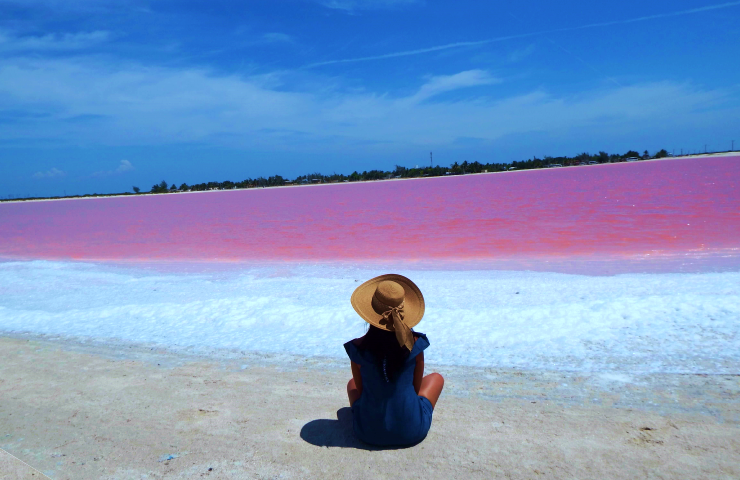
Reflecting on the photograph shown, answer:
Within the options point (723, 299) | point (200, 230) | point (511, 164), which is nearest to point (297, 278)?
point (723, 299)

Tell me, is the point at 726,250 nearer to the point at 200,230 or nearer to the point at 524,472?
the point at 524,472

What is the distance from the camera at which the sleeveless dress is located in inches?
102

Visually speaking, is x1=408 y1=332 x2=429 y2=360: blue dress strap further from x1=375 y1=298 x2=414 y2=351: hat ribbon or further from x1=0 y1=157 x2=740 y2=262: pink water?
x1=0 y1=157 x2=740 y2=262: pink water

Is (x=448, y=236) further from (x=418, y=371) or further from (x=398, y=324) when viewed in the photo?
(x=398, y=324)

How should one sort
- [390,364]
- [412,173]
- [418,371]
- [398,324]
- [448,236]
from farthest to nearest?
[412,173] → [448,236] → [418,371] → [390,364] → [398,324]

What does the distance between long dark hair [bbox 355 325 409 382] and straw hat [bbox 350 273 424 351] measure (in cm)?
8

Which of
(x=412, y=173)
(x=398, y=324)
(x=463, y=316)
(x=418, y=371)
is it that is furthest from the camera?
(x=412, y=173)

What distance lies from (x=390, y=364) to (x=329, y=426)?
0.68m

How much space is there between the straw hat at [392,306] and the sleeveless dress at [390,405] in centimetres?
12

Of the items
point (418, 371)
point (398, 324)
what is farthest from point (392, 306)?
point (418, 371)

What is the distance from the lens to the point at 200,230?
1695 cm

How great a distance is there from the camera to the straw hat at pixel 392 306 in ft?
8.15

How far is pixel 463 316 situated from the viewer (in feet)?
16.6

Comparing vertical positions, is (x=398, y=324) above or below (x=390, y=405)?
above
